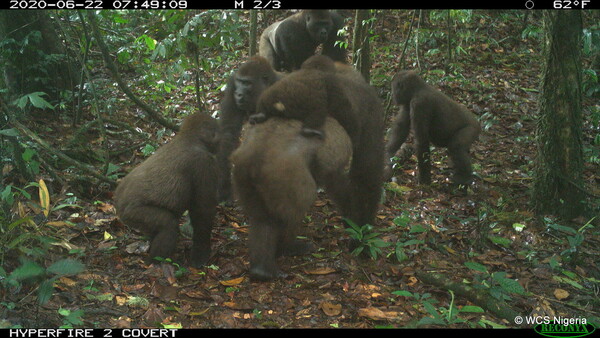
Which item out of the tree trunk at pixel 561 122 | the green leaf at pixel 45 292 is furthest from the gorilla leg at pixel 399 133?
the green leaf at pixel 45 292

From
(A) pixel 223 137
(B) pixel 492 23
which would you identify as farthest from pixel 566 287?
(B) pixel 492 23

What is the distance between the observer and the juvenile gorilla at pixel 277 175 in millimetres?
4809

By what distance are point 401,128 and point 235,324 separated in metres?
5.02

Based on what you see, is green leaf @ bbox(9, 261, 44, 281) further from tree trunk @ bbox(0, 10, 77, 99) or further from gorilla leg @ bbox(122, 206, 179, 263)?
tree trunk @ bbox(0, 10, 77, 99)

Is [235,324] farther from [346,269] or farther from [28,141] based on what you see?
[28,141]

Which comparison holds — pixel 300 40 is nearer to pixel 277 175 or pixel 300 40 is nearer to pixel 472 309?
pixel 277 175

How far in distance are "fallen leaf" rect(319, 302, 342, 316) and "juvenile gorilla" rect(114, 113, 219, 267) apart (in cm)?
144

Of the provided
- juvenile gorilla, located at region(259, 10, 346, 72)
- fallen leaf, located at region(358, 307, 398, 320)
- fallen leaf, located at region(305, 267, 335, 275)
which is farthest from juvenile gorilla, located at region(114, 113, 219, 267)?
juvenile gorilla, located at region(259, 10, 346, 72)

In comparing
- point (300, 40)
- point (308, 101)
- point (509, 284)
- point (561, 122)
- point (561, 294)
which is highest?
point (300, 40)

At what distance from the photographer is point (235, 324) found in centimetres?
452

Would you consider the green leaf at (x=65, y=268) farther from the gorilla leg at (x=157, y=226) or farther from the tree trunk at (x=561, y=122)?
the tree trunk at (x=561, y=122)

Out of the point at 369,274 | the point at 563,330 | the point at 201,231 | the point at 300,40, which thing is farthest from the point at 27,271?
the point at 300,40

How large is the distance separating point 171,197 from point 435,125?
455 centimetres

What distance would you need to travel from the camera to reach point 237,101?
6.67 metres
